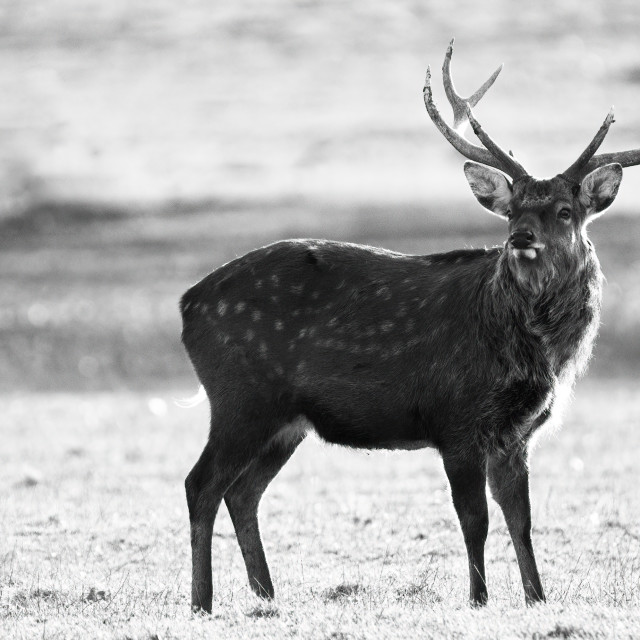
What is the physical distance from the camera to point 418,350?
8695 mm

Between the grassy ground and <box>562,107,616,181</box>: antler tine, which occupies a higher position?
<box>562,107,616,181</box>: antler tine

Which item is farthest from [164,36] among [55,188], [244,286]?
[244,286]

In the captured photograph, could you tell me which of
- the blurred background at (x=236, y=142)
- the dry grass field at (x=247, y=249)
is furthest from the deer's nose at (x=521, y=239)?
the blurred background at (x=236, y=142)

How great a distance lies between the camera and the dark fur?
8367mm

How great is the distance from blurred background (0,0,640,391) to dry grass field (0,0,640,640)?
0.51 feet

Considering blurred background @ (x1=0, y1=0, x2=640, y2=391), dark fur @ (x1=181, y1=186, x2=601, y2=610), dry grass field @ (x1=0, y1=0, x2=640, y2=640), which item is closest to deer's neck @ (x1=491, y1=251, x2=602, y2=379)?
dark fur @ (x1=181, y1=186, x2=601, y2=610)

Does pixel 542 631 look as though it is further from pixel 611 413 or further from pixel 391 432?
pixel 611 413

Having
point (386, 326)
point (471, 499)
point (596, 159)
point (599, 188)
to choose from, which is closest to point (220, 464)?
point (386, 326)

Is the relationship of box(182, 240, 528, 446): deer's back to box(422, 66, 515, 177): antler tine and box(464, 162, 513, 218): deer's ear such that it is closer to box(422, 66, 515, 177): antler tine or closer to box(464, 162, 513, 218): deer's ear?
box(464, 162, 513, 218): deer's ear

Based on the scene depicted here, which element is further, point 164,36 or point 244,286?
point 164,36

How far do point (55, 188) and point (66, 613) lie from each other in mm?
40885

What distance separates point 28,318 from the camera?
31656mm

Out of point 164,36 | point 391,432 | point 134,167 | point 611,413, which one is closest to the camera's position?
point 391,432

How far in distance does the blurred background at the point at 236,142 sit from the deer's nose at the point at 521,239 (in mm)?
20739
